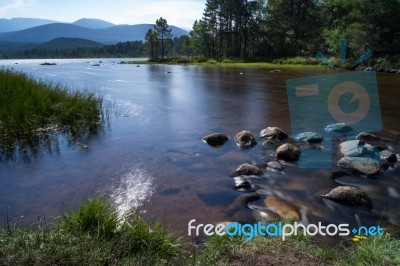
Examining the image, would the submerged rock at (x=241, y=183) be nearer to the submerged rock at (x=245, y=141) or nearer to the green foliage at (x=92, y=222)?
the submerged rock at (x=245, y=141)

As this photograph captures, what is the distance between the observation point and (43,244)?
396cm

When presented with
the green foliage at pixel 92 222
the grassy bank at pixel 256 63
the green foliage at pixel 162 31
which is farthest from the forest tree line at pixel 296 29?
the green foliage at pixel 92 222


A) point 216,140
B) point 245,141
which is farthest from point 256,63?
point 245,141

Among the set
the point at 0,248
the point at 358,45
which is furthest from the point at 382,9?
the point at 0,248

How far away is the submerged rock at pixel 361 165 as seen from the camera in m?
8.07

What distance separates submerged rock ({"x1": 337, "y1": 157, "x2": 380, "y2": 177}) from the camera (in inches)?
318

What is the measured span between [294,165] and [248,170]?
5.01 ft

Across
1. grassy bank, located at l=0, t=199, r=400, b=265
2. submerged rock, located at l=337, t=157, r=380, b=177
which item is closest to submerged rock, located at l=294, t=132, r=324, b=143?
submerged rock, located at l=337, t=157, r=380, b=177

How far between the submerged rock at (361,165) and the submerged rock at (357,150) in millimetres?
580

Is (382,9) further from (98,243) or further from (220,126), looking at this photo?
(98,243)

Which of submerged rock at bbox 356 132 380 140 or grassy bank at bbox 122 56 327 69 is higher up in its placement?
grassy bank at bbox 122 56 327 69

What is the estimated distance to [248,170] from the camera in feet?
27.2

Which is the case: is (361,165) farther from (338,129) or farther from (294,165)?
(338,129)

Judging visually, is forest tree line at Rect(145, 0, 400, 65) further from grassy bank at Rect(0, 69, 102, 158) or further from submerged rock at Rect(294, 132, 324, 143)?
grassy bank at Rect(0, 69, 102, 158)
